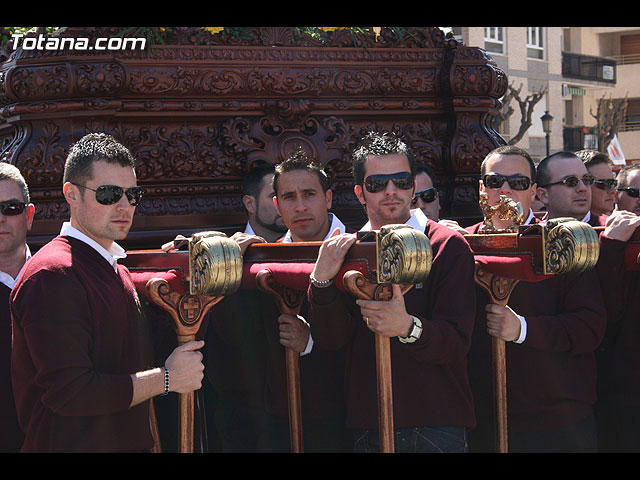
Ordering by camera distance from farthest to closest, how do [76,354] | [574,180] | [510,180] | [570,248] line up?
[574,180] < [510,180] < [570,248] < [76,354]

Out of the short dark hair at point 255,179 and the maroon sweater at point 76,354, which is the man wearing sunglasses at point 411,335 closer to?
the maroon sweater at point 76,354

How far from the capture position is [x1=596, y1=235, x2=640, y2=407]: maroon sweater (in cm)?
384

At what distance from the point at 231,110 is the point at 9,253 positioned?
153cm

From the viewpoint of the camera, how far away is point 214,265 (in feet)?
9.09

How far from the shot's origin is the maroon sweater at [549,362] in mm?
3615

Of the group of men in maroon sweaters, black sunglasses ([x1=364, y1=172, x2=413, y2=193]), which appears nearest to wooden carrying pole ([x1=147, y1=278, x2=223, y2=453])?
the group of men in maroon sweaters

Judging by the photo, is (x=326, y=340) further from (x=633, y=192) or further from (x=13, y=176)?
(x=633, y=192)

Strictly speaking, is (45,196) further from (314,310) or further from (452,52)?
(452,52)

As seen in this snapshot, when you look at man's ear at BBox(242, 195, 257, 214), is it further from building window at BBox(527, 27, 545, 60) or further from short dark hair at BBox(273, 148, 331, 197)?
building window at BBox(527, 27, 545, 60)

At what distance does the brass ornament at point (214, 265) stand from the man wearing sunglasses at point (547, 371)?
1.15 m

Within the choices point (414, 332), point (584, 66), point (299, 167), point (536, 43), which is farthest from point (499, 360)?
point (584, 66)

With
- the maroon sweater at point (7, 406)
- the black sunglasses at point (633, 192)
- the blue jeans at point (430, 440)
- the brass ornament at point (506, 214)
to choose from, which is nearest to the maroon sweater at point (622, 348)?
the brass ornament at point (506, 214)

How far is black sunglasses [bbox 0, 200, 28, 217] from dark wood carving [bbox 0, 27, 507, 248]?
0.78 meters

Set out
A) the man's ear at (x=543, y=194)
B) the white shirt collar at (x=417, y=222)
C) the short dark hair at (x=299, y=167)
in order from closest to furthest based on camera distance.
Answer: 1. the white shirt collar at (x=417, y=222)
2. the short dark hair at (x=299, y=167)
3. the man's ear at (x=543, y=194)
